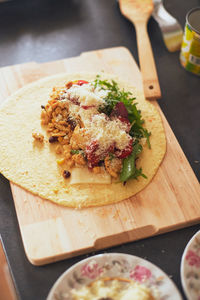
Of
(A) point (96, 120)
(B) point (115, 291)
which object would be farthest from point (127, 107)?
(B) point (115, 291)

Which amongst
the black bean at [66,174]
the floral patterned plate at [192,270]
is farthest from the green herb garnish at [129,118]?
the floral patterned plate at [192,270]

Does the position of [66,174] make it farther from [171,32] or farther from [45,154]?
[171,32]

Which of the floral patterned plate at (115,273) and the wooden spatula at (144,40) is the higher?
the wooden spatula at (144,40)

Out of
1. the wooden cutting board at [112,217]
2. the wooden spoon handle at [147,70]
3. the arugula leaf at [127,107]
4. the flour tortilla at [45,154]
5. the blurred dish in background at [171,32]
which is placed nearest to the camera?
the wooden cutting board at [112,217]

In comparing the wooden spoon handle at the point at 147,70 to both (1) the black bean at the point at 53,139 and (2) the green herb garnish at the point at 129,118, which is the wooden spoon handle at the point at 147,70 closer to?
(2) the green herb garnish at the point at 129,118

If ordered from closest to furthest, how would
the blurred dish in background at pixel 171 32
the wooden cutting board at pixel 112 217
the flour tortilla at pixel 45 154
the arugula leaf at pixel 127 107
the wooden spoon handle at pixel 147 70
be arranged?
the wooden cutting board at pixel 112 217 < the flour tortilla at pixel 45 154 < the arugula leaf at pixel 127 107 < the wooden spoon handle at pixel 147 70 < the blurred dish in background at pixel 171 32

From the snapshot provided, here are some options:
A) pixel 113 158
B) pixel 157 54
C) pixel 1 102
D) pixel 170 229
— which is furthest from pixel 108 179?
pixel 157 54
